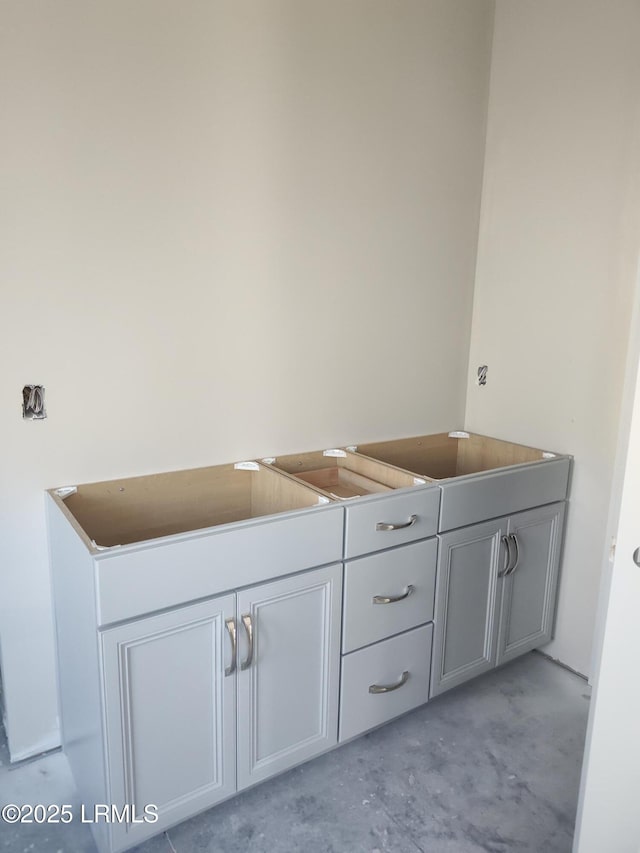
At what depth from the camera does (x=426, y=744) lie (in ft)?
6.61

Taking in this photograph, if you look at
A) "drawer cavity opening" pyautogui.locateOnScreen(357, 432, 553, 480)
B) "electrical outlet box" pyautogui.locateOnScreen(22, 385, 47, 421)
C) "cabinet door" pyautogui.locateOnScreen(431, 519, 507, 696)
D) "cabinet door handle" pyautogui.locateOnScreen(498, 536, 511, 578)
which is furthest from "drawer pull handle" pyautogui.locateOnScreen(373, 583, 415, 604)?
"electrical outlet box" pyautogui.locateOnScreen(22, 385, 47, 421)

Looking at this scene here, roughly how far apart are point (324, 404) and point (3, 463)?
1.09 metres

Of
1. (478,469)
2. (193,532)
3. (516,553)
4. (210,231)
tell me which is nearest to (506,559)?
(516,553)

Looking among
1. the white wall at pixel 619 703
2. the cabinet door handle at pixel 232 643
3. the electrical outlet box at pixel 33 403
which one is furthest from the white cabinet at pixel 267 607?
the white wall at pixel 619 703

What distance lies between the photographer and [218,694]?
62.8 inches

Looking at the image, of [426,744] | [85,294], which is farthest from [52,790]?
[85,294]

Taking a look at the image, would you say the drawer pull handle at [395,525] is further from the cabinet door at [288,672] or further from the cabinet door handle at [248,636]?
the cabinet door handle at [248,636]

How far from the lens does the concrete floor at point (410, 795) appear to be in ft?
5.38

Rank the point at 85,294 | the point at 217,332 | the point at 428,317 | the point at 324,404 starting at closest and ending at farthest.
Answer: the point at 85,294
the point at 217,332
the point at 324,404
the point at 428,317

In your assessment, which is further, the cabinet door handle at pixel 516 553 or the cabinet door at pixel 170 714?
the cabinet door handle at pixel 516 553

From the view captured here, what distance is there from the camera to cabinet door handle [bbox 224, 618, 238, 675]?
5.16 ft

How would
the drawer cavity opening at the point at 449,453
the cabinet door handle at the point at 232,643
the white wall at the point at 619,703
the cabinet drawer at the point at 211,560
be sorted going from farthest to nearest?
1. the drawer cavity opening at the point at 449,453
2. the cabinet door handle at the point at 232,643
3. the cabinet drawer at the point at 211,560
4. the white wall at the point at 619,703

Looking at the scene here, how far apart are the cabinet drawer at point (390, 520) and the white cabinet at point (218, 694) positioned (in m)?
0.11

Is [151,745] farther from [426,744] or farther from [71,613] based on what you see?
[426,744]
